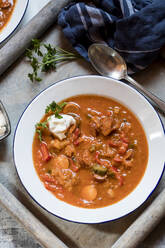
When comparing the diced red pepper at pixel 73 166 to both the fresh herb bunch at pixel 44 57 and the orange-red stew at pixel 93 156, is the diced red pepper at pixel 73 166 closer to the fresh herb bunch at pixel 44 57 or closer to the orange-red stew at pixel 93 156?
the orange-red stew at pixel 93 156

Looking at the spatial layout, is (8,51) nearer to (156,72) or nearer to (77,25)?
(77,25)

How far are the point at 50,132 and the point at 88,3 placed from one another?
159cm

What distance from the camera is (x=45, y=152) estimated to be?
381cm

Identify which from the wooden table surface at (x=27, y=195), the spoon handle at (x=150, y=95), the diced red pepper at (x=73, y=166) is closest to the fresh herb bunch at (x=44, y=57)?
the wooden table surface at (x=27, y=195)

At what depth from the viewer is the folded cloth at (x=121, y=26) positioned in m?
3.98

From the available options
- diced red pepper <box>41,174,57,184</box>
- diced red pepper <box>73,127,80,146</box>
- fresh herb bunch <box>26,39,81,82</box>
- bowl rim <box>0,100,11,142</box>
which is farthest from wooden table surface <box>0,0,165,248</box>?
diced red pepper <box>73,127,80,146</box>

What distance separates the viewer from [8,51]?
4.21 meters

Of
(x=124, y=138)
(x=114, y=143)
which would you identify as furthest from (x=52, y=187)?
(x=124, y=138)

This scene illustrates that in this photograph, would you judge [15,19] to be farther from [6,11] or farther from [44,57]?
[44,57]

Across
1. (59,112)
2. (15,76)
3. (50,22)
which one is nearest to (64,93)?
(59,112)

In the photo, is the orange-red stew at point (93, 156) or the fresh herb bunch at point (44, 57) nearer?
the orange-red stew at point (93, 156)

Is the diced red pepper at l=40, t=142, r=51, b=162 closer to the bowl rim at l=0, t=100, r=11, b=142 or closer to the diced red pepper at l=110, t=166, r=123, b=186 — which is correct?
the bowl rim at l=0, t=100, r=11, b=142

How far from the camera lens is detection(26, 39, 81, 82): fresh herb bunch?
4.18 meters

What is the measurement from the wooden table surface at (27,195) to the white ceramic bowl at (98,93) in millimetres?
203
